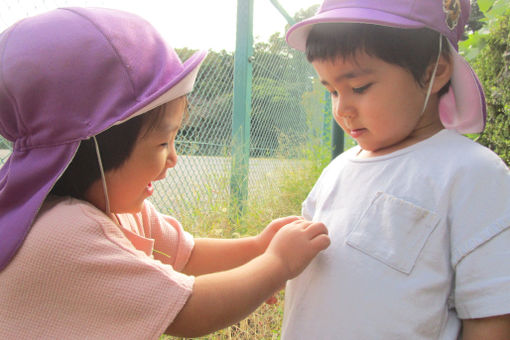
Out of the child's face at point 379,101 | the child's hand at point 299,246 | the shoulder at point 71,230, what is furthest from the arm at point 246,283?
the child's face at point 379,101

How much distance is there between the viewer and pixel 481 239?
98cm

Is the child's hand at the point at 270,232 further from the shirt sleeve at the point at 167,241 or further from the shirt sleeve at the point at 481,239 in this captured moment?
the shirt sleeve at the point at 481,239

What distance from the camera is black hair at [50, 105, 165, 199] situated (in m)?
1.10

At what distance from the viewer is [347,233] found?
3.90 ft

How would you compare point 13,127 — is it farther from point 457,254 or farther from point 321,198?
point 457,254

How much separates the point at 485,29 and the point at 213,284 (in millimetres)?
2337

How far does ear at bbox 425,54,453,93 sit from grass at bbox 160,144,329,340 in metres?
1.49

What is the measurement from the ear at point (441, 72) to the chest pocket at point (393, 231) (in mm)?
372

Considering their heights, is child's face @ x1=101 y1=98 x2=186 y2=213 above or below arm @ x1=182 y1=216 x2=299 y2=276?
above

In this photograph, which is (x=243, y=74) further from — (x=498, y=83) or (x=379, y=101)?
(x=379, y=101)

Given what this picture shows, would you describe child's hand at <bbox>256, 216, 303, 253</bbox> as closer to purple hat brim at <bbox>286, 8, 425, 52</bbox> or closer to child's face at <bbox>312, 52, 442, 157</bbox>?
child's face at <bbox>312, 52, 442, 157</bbox>

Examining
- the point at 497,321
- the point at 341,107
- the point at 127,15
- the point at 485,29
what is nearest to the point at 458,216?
the point at 497,321

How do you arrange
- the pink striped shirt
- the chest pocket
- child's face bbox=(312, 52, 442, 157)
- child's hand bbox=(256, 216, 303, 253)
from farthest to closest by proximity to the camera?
child's hand bbox=(256, 216, 303, 253) < child's face bbox=(312, 52, 442, 157) < the chest pocket < the pink striped shirt

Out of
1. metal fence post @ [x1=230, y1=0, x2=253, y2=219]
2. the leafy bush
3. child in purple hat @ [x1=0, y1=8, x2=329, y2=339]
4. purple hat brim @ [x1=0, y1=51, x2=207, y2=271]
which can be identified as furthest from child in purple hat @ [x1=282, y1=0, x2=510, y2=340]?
metal fence post @ [x1=230, y1=0, x2=253, y2=219]
